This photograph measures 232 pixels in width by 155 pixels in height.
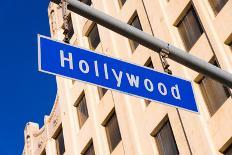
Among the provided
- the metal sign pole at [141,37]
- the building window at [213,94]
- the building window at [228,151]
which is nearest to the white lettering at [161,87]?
the metal sign pole at [141,37]

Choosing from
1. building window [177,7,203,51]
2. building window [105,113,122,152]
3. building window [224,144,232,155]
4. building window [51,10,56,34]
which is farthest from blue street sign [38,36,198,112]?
building window [51,10,56,34]

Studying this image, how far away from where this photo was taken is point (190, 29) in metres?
19.1

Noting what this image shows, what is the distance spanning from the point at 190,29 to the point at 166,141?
15.4 feet

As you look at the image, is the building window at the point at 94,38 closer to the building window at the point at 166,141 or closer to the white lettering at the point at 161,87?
the building window at the point at 166,141

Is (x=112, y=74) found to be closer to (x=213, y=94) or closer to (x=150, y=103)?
(x=213, y=94)

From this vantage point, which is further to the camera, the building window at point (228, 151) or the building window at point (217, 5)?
the building window at point (217, 5)

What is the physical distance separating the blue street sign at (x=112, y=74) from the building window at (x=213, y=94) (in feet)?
29.0

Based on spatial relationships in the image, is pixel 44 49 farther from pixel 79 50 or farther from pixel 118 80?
pixel 118 80

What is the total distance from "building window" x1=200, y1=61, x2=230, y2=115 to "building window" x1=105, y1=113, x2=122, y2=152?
214 inches

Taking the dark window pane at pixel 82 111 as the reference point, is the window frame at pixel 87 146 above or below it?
below

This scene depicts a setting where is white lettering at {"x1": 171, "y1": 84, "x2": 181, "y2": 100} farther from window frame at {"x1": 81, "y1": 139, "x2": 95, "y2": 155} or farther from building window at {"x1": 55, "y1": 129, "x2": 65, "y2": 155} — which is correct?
building window at {"x1": 55, "y1": 129, "x2": 65, "y2": 155}

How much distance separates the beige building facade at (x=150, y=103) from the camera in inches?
639

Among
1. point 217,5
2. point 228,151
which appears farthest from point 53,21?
point 228,151

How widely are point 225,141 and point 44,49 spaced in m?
10.1
